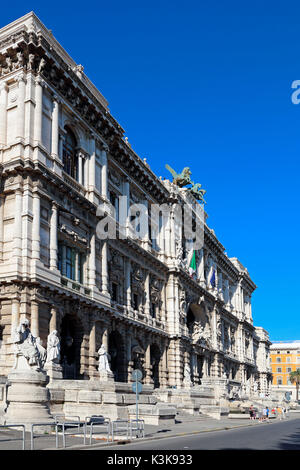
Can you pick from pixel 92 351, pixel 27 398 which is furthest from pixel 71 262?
pixel 27 398

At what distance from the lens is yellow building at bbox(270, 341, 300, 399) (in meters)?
129

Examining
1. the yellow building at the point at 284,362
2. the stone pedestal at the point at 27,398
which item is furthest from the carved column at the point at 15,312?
the yellow building at the point at 284,362

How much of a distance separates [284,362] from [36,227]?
371ft

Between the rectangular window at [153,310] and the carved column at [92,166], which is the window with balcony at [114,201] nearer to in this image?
the carved column at [92,166]

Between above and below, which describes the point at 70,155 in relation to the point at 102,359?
above

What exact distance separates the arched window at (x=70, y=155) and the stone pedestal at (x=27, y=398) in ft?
57.6

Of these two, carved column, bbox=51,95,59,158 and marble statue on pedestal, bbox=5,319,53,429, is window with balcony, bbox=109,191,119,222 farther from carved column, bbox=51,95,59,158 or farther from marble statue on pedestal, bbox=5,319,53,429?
marble statue on pedestal, bbox=5,319,53,429

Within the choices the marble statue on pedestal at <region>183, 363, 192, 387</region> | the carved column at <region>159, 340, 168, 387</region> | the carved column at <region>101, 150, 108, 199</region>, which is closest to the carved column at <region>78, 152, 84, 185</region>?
the carved column at <region>101, 150, 108, 199</region>

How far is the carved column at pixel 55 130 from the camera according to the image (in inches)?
1244

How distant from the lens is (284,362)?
13062 cm

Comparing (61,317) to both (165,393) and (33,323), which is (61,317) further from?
(165,393)

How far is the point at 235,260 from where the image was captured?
82.8 meters

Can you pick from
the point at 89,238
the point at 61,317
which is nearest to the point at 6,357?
the point at 61,317

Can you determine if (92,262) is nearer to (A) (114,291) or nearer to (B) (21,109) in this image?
(A) (114,291)
